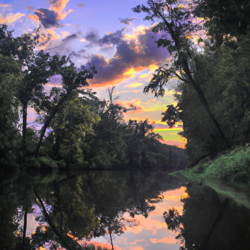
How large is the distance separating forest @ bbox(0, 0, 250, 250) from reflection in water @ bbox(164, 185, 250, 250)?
0.18 ft

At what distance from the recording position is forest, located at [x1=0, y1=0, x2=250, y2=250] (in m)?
4.19

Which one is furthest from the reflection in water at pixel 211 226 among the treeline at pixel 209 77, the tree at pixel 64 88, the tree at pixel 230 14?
the tree at pixel 64 88

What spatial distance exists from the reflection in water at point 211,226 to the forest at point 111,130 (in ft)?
0.18

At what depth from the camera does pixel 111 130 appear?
138 ft

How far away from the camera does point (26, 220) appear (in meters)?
3.85

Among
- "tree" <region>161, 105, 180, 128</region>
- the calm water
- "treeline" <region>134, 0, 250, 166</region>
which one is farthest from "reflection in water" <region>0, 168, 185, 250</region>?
"tree" <region>161, 105, 180, 128</region>

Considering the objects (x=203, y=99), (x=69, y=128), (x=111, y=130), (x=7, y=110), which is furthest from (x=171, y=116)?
(x=7, y=110)

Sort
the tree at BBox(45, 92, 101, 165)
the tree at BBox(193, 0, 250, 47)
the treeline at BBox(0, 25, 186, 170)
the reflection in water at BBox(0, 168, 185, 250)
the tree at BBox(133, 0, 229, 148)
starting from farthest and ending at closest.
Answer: the tree at BBox(45, 92, 101, 165) < the treeline at BBox(0, 25, 186, 170) < the tree at BBox(133, 0, 229, 148) < the tree at BBox(193, 0, 250, 47) < the reflection in water at BBox(0, 168, 185, 250)

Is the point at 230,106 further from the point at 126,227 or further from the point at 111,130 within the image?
the point at 111,130

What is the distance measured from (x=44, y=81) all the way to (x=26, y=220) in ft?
87.2

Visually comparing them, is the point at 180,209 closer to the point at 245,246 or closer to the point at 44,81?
the point at 245,246

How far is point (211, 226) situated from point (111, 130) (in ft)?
128

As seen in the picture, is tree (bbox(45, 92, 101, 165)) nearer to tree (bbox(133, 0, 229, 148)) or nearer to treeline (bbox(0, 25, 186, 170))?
treeline (bbox(0, 25, 186, 170))

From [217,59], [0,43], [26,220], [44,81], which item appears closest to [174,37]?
[217,59]
